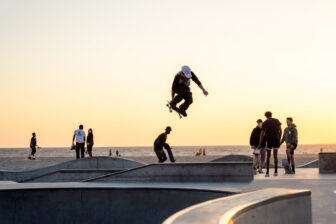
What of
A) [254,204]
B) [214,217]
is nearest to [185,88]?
[254,204]

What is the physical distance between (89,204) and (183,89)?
3706 millimetres

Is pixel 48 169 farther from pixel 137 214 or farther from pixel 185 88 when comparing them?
pixel 137 214

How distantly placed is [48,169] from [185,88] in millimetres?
9934

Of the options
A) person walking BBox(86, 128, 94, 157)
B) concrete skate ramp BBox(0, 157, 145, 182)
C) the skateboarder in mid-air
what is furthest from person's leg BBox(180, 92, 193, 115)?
person walking BBox(86, 128, 94, 157)

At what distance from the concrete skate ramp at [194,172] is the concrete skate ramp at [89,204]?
Result: 12.0 ft

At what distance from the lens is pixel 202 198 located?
10086 mm

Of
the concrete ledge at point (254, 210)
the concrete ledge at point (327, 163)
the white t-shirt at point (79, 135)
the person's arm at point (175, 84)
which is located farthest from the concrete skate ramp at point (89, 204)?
the white t-shirt at point (79, 135)

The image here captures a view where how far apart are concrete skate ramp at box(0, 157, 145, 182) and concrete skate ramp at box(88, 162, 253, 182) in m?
6.48

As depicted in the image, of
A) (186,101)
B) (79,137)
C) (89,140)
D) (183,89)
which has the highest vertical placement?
(183,89)

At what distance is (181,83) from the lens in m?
13.2

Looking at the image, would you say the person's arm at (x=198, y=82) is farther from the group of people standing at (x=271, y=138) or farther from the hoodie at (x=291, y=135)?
the hoodie at (x=291, y=135)

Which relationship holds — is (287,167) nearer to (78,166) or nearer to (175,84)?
(175,84)

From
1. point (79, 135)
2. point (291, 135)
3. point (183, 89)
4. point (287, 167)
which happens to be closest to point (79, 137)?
point (79, 135)

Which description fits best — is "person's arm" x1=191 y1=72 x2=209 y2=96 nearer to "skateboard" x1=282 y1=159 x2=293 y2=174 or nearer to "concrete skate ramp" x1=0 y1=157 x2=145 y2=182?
"skateboard" x1=282 y1=159 x2=293 y2=174
